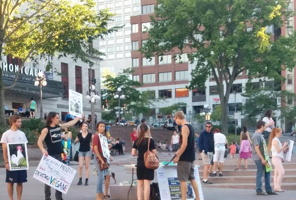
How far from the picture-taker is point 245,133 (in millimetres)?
19172

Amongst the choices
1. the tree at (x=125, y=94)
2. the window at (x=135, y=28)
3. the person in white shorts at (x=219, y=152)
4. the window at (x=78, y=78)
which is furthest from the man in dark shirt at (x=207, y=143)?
the window at (x=135, y=28)

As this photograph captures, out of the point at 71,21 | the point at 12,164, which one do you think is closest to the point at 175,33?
the point at 71,21

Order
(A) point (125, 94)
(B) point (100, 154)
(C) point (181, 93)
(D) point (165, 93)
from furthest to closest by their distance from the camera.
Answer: (D) point (165, 93), (C) point (181, 93), (A) point (125, 94), (B) point (100, 154)

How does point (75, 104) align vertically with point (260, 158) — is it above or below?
above

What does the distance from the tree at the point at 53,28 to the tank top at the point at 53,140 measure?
1743cm

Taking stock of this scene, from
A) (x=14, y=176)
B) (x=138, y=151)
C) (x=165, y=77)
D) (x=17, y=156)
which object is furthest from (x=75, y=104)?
(x=165, y=77)

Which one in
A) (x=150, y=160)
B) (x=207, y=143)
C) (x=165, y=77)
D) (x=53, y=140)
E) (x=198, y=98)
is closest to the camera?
(x=150, y=160)

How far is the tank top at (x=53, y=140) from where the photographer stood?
11.0 meters

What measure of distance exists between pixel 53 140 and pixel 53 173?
704 mm

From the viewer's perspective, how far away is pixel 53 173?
36.0ft

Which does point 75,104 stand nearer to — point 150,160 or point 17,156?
point 17,156

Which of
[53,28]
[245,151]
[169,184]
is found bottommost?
[169,184]

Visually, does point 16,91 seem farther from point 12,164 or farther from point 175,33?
point 12,164

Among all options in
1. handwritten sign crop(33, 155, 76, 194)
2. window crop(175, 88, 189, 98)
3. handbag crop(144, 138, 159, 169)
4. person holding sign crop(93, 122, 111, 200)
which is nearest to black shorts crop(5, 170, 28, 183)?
handwritten sign crop(33, 155, 76, 194)
